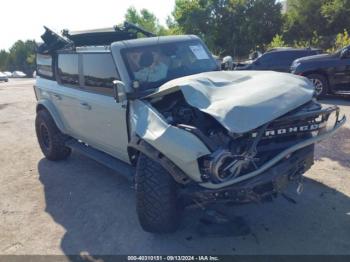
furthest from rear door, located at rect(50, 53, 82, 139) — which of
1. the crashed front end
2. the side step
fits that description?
the crashed front end

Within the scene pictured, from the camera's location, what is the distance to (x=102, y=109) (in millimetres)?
4691

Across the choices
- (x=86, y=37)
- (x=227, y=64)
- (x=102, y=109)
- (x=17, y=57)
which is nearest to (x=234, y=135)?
(x=102, y=109)

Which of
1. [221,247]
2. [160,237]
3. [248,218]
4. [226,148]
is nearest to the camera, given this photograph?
[226,148]

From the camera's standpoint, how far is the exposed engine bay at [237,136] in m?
3.02

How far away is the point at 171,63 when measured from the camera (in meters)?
4.69

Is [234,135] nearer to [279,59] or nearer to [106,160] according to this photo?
[106,160]

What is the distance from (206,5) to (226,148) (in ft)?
101

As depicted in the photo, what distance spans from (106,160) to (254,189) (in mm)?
2365

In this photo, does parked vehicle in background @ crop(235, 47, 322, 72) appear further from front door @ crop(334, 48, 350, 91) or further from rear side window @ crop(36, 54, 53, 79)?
rear side window @ crop(36, 54, 53, 79)

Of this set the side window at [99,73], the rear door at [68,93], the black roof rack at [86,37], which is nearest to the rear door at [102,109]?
the side window at [99,73]

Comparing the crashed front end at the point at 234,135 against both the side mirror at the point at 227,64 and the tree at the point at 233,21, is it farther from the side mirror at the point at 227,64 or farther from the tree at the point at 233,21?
the tree at the point at 233,21

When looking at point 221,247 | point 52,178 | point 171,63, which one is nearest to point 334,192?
point 221,247

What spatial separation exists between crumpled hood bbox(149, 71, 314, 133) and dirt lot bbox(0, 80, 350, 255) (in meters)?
1.24

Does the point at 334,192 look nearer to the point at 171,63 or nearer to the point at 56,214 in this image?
the point at 171,63
